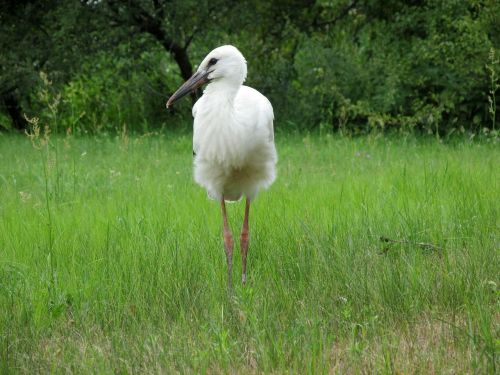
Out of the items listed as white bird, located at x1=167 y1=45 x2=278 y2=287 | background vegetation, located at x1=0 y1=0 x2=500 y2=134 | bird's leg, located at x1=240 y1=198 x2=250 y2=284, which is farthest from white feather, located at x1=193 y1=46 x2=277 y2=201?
background vegetation, located at x1=0 y1=0 x2=500 y2=134

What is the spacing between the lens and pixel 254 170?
213 inches

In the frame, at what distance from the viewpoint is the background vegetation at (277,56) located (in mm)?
11180

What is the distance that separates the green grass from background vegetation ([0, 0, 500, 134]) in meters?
4.42

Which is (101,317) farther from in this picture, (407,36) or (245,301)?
(407,36)

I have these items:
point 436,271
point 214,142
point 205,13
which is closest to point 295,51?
point 205,13

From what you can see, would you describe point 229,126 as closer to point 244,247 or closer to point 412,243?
point 244,247

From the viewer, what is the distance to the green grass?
336 cm

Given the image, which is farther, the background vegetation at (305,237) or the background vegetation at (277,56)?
the background vegetation at (277,56)

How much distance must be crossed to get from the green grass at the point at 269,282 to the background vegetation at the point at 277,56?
4424 millimetres

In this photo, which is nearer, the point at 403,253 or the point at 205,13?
the point at 403,253

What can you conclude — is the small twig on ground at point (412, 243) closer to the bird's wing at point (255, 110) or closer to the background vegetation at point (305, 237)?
the background vegetation at point (305, 237)

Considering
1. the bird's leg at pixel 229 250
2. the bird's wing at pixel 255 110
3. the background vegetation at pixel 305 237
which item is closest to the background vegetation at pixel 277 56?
the background vegetation at pixel 305 237

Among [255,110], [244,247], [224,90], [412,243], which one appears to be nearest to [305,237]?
[244,247]

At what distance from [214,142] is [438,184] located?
2169mm
